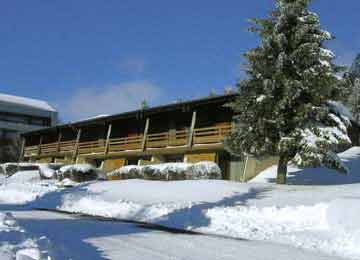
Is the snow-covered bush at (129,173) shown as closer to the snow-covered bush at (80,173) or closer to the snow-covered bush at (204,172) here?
the snow-covered bush at (80,173)

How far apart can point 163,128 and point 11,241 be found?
2907cm

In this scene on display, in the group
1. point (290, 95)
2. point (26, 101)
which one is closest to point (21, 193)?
point (290, 95)

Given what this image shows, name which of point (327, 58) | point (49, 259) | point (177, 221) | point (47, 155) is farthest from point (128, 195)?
point (47, 155)

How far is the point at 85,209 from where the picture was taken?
20.6 metres

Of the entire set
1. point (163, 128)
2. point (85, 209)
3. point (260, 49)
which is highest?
point (260, 49)

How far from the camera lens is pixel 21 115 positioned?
7156cm

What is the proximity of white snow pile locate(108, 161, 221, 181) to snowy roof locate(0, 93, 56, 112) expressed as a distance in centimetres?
4743

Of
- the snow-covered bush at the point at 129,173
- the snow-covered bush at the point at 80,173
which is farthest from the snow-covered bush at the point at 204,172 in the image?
the snow-covered bush at the point at 80,173

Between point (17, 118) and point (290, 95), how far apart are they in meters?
57.3

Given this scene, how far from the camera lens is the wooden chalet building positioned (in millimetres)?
29219

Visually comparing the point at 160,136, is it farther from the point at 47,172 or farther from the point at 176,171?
the point at 176,171

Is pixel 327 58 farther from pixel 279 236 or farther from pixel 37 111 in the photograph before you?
pixel 37 111

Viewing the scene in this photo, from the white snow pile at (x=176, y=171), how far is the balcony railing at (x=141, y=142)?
2662mm

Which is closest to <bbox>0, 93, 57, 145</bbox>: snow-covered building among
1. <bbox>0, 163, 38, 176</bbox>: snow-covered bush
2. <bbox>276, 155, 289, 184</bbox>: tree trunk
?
<bbox>0, 163, 38, 176</bbox>: snow-covered bush
